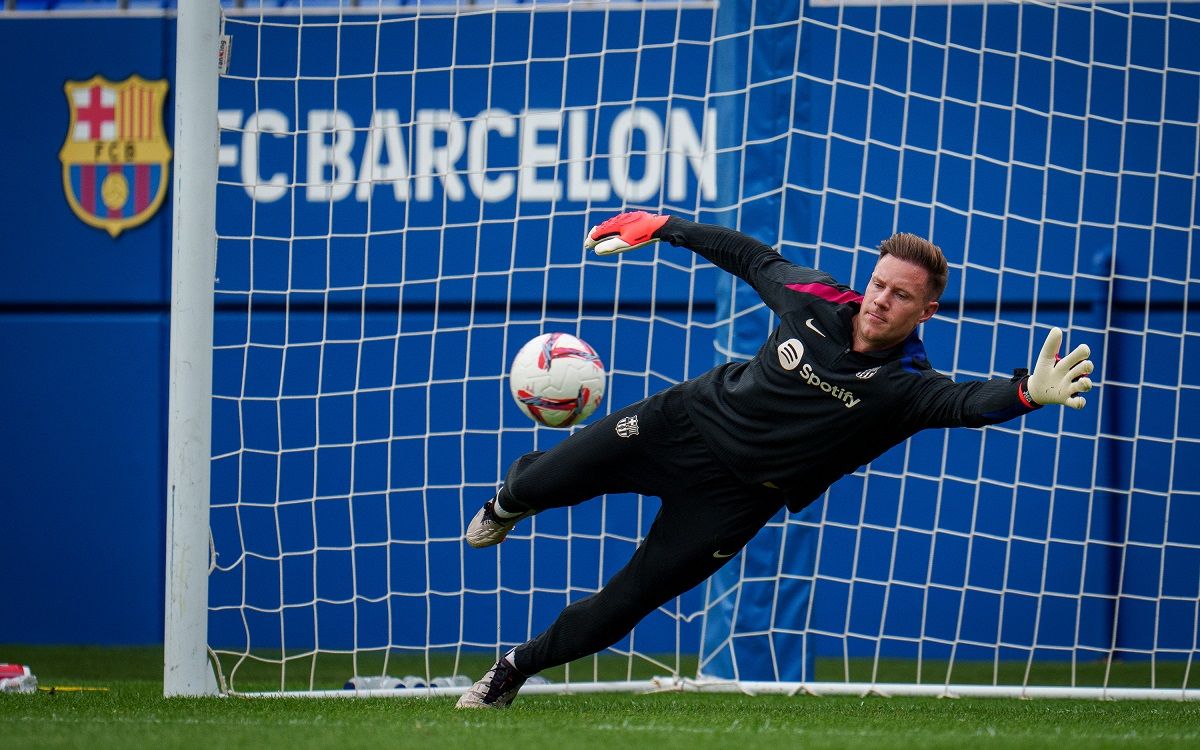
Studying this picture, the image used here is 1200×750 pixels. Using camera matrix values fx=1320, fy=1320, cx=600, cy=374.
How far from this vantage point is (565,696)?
4.93m

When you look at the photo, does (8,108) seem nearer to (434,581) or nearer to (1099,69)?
(434,581)

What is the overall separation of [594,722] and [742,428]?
93 centimetres

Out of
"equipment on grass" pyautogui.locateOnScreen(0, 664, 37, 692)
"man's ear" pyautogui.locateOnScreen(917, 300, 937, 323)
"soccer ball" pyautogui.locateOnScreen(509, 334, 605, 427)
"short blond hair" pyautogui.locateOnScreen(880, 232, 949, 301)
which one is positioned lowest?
"equipment on grass" pyautogui.locateOnScreen(0, 664, 37, 692)

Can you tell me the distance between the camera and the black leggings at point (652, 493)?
12.6 ft

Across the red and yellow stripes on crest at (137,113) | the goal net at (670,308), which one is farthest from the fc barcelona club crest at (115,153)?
the goal net at (670,308)

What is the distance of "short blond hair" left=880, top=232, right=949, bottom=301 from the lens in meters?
3.64

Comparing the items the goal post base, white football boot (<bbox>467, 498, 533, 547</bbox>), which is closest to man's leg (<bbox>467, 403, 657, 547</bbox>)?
white football boot (<bbox>467, 498, 533, 547</bbox>)

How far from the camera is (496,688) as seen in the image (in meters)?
4.03

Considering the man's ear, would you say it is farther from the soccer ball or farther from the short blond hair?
the soccer ball

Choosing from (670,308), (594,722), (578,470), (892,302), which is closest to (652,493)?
(578,470)

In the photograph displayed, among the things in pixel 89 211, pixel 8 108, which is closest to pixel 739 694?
pixel 89 211

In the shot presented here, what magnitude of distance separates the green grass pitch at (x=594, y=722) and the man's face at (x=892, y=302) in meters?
1.08

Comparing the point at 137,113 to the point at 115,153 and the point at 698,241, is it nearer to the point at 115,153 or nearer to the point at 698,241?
the point at 115,153

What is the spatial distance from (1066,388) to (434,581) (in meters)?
4.56
